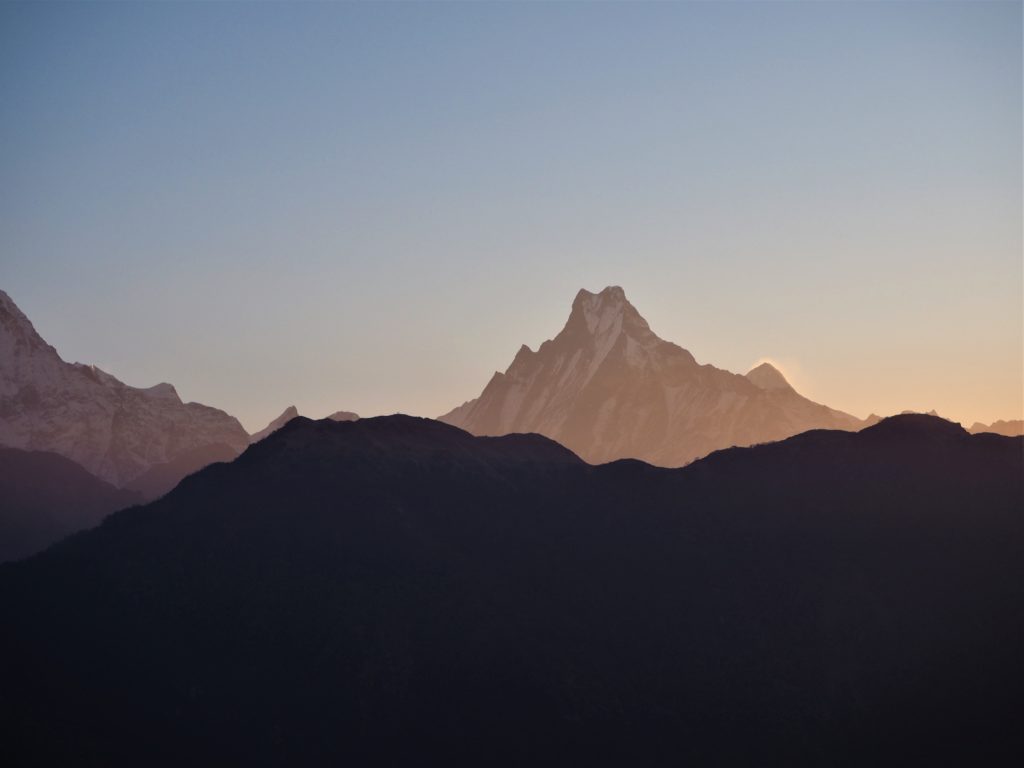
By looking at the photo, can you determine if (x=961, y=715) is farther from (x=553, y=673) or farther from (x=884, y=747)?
(x=553, y=673)

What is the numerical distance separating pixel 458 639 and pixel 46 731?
5339cm

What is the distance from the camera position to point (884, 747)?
17862 cm

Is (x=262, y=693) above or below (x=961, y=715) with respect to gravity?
below

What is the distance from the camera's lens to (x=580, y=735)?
17950 centimetres

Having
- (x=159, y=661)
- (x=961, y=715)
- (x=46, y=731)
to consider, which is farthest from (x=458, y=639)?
(x=961, y=715)

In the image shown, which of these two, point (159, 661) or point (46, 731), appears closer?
point (46, 731)

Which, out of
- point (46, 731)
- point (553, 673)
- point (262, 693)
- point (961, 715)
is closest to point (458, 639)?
point (553, 673)

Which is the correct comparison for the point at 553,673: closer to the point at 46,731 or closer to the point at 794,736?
the point at 794,736

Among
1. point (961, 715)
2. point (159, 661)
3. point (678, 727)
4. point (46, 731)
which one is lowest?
point (46, 731)

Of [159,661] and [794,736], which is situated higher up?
[794,736]

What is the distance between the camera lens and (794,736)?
7116 inches

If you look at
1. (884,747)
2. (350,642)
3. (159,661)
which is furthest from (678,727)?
(159,661)

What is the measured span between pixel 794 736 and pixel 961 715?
71.4 ft

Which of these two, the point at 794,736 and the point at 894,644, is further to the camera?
the point at 894,644
